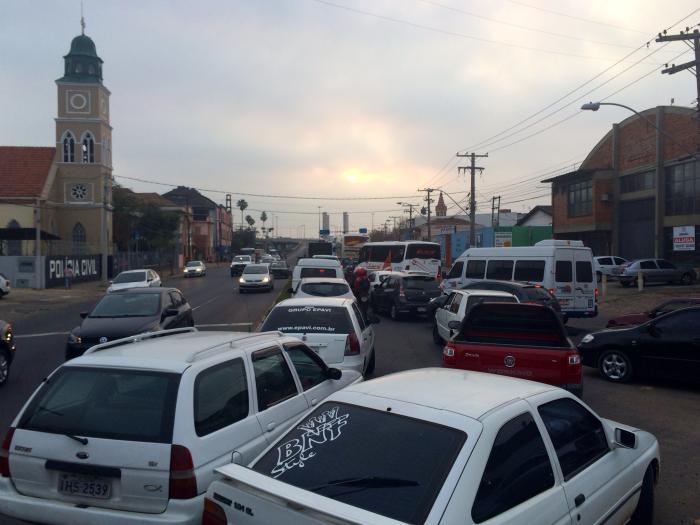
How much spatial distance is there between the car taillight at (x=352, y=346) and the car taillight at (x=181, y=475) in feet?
17.2

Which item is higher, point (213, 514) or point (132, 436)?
point (132, 436)

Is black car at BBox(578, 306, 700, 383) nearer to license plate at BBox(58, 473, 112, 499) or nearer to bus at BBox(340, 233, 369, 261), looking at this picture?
license plate at BBox(58, 473, 112, 499)

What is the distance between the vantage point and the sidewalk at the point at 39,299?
27.5 meters

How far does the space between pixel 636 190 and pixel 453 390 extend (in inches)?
1775

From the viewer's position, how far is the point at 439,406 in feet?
11.8

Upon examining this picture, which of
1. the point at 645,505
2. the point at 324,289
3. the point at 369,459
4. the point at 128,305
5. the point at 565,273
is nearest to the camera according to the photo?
the point at 369,459

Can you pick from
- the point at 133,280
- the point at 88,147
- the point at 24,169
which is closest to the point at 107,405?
the point at 133,280

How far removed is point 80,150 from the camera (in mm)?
56219

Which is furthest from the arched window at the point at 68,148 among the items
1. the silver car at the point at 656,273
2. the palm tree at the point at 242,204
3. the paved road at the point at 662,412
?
the palm tree at the point at 242,204

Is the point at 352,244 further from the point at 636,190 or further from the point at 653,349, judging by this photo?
the point at 653,349

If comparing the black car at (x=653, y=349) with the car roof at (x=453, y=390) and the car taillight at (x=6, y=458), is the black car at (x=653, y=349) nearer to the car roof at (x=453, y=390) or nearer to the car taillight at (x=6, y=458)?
the car roof at (x=453, y=390)

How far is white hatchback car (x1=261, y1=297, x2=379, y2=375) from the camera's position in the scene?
9.34 metres

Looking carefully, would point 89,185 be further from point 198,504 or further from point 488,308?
point 198,504

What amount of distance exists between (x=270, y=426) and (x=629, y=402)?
23.1ft
